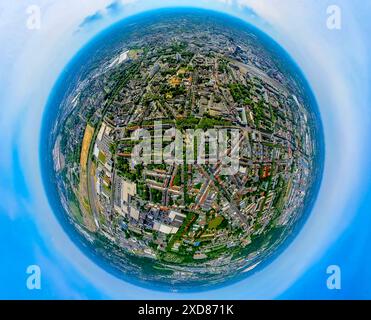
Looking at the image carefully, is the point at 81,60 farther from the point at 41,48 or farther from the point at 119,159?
the point at 119,159

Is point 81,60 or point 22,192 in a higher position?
point 81,60

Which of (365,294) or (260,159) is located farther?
(365,294)

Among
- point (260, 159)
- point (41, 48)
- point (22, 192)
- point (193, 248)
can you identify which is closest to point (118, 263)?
point (193, 248)

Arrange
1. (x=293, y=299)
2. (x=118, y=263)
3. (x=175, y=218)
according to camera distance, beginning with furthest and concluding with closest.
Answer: (x=293, y=299) < (x=118, y=263) < (x=175, y=218)

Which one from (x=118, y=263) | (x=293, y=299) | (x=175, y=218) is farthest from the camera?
(x=293, y=299)

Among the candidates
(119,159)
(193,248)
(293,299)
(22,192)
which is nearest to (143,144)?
(119,159)

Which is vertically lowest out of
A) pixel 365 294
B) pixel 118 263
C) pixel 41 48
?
pixel 365 294

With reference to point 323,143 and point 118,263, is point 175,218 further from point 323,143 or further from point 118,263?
point 323,143
